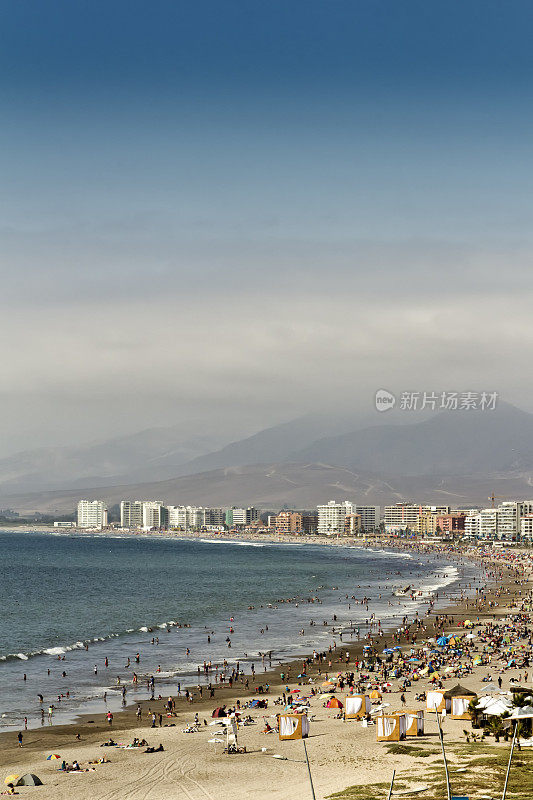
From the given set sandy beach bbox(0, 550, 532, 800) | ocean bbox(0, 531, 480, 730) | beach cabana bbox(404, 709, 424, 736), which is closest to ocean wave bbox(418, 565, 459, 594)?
ocean bbox(0, 531, 480, 730)

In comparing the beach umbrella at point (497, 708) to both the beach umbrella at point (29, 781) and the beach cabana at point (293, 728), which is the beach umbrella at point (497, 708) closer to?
the beach cabana at point (293, 728)

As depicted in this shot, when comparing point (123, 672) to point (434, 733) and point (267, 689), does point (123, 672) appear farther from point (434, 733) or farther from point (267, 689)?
point (434, 733)

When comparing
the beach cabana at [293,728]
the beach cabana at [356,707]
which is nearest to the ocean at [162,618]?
the beach cabana at [293,728]

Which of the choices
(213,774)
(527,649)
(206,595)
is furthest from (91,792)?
(206,595)

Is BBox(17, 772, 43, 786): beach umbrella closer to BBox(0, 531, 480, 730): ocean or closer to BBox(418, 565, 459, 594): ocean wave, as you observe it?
BBox(0, 531, 480, 730): ocean

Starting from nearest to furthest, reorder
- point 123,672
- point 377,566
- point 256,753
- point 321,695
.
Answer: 1. point 256,753
2. point 321,695
3. point 123,672
4. point 377,566
